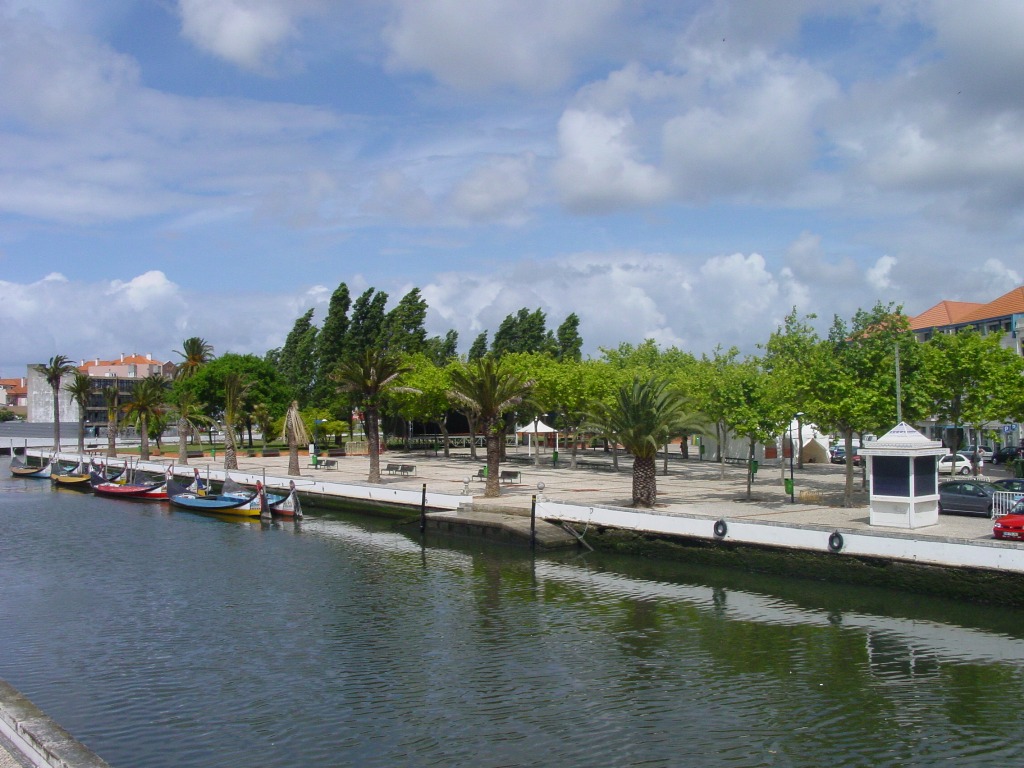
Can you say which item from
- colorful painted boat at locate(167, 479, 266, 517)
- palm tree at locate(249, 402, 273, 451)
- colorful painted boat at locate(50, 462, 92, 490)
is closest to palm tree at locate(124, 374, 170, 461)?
colorful painted boat at locate(50, 462, 92, 490)

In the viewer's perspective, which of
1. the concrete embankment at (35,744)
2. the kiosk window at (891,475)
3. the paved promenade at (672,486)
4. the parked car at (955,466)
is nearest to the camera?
the concrete embankment at (35,744)

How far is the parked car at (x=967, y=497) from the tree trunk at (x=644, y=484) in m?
10.7

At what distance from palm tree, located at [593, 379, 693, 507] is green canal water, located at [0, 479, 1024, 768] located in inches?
221

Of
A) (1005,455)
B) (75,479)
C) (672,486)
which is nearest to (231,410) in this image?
(75,479)

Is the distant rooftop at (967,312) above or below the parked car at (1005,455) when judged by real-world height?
above

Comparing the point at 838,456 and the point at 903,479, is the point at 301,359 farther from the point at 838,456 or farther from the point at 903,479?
the point at 903,479

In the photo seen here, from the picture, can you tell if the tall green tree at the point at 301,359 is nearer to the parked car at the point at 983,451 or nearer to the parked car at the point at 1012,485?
the parked car at the point at 983,451

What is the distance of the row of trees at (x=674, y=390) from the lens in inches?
1353

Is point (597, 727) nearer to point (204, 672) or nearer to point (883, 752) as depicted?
point (883, 752)

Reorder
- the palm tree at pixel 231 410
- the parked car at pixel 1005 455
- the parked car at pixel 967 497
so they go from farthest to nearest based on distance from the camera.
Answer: the palm tree at pixel 231 410, the parked car at pixel 1005 455, the parked car at pixel 967 497

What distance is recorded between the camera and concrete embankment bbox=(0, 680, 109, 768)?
10.1 metres

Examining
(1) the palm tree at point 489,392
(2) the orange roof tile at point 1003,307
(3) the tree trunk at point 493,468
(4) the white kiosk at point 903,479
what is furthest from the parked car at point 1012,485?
(2) the orange roof tile at point 1003,307

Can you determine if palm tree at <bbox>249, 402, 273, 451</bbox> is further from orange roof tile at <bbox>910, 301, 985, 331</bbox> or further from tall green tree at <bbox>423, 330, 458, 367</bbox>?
orange roof tile at <bbox>910, 301, 985, 331</bbox>

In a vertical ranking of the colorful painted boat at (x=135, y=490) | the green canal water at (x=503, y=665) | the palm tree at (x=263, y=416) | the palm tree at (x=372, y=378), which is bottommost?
the green canal water at (x=503, y=665)
